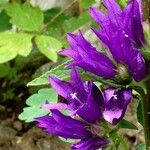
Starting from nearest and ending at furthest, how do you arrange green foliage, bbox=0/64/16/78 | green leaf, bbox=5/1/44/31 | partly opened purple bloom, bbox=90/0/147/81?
partly opened purple bloom, bbox=90/0/147/81 < green leaf, bbox=5/1/44/31 < green foliage, bbox=0/64/16/78

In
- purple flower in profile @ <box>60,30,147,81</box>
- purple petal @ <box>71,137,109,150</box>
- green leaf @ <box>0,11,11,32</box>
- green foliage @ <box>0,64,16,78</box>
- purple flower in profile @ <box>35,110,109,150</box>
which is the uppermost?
purple flower in profile @ <box>60,30,147,81</box>

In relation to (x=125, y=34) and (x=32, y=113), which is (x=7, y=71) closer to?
(x=32, y=113)

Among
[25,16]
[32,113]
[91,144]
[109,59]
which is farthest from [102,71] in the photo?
[25,16]

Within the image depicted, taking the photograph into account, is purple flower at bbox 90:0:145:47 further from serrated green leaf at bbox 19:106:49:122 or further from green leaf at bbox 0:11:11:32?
green leaf at bbox 0:11:11:32

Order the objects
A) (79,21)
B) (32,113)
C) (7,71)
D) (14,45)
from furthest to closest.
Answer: (7,71) → (79,21) → (14,45) → (32,113)

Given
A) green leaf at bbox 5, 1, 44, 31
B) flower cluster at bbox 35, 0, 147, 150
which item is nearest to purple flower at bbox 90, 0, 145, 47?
flower cluster at bbox 35, 0, 147, 150
